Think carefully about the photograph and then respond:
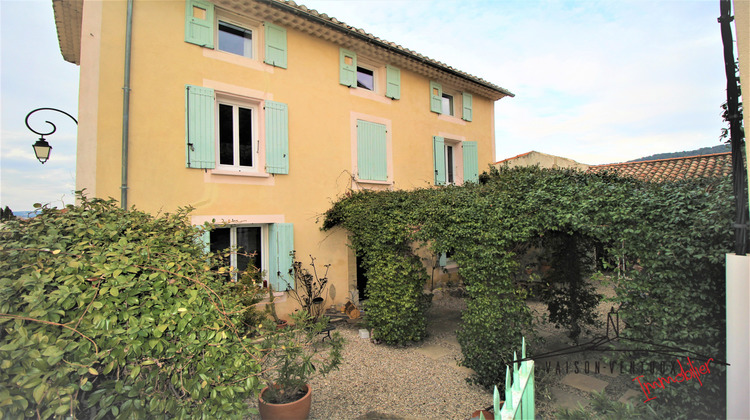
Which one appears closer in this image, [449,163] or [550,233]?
[550,233]

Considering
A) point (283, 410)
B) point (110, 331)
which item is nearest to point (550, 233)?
point (283, 410)

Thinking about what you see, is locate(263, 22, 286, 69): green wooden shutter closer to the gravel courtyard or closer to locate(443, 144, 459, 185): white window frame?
locate(443, 144, 459, 185): white window frame

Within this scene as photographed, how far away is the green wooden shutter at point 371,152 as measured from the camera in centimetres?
862

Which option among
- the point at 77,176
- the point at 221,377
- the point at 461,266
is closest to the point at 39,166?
the point at 77,176

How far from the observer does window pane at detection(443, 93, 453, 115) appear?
11203 mm

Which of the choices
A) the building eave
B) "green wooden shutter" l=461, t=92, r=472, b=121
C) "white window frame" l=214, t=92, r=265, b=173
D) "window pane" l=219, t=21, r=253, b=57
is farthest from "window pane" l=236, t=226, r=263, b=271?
"green wooden shutter" l=461, t=92, r=472, b=121

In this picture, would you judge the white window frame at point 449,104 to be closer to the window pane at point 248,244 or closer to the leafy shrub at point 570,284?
the leafy shrub at point 570,284

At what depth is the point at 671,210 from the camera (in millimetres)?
2951

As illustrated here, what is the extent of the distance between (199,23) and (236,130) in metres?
2.08

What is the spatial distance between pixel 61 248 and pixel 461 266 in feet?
13.7

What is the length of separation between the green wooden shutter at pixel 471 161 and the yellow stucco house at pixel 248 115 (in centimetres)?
→ 169

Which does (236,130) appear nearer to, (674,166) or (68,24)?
(68,24)

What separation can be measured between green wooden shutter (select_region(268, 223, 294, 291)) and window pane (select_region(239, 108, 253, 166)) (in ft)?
5.00

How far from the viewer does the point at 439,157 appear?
10234 mm
